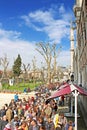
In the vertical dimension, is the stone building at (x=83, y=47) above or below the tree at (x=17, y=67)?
below

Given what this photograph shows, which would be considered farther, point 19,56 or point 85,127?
point 19,56

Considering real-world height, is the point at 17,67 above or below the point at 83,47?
A: above

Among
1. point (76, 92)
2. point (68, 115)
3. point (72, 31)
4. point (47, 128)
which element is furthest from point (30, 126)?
point (72, 31)

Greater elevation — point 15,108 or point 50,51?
point 50,51

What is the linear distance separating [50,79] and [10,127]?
2376 inches

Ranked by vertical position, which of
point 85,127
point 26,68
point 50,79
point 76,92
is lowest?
point 85,127

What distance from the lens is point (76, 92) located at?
1320 cm

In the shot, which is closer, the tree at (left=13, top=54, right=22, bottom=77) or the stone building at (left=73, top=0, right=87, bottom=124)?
the stone building at (left=73, top=0, right=87, bottom=124)

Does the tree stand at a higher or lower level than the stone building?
higher

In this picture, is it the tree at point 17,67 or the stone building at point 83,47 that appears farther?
the tree at point 17,67

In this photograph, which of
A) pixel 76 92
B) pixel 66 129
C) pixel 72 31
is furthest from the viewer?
pixel 72 31

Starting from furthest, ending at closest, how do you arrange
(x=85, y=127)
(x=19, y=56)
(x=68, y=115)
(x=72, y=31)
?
(x=19, y=56) < (x=72, y=31) < (x=68, y=115) < (x=85, y=127)

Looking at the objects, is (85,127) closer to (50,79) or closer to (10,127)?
(10,127)

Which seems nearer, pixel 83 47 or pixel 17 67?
pixel 83 47
